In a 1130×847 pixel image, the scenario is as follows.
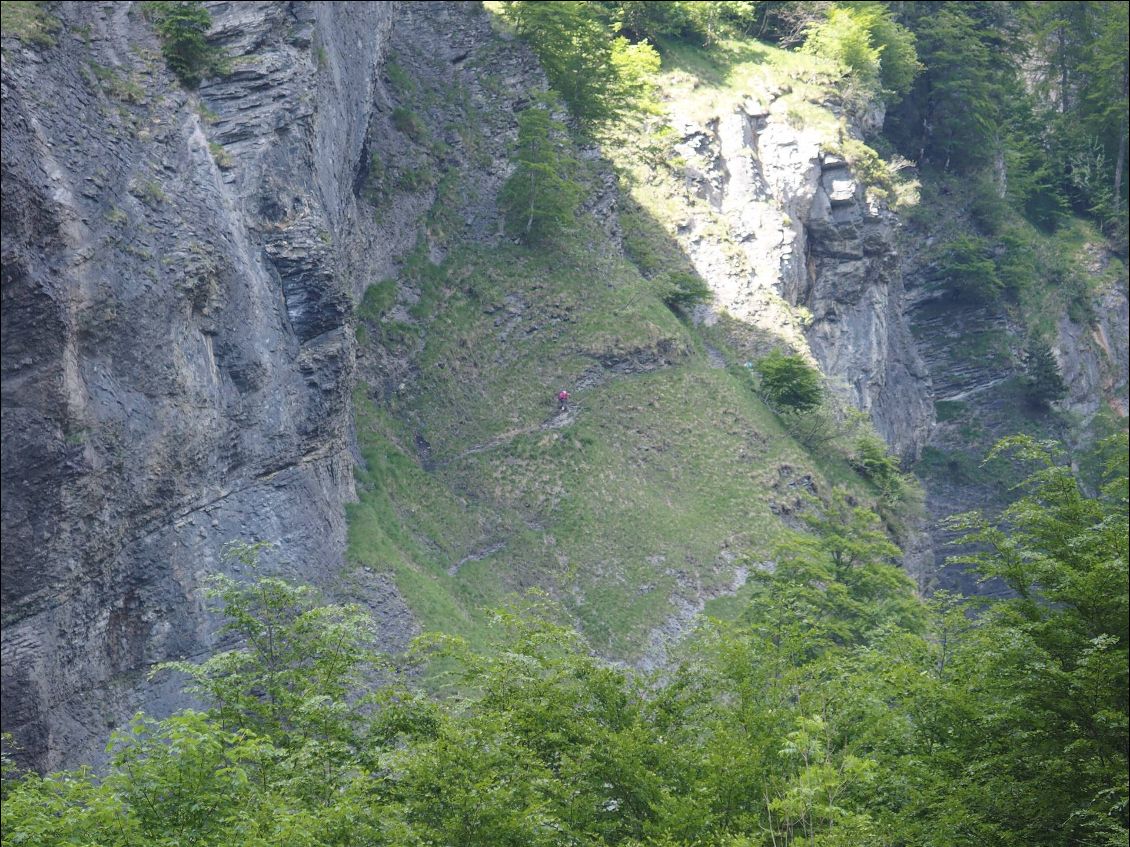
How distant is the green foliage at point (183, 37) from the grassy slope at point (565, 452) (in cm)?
1157

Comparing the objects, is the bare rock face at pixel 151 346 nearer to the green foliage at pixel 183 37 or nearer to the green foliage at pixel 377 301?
the green foliage at pixel 183 37

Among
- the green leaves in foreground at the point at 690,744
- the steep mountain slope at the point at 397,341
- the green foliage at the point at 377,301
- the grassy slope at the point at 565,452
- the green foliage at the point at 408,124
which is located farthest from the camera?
the green foliage at the point at 408,124

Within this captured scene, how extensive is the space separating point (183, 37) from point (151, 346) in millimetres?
9133

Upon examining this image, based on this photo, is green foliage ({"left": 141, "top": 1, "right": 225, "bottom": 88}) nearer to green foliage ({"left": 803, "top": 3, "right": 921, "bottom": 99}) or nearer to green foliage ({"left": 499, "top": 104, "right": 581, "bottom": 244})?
green foliage ({"left": 499, "top": 104, "right": 581, "bottom": 244})

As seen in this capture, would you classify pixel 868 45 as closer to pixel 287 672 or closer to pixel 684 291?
pixel 684 291

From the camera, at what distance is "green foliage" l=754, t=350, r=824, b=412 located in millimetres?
43750

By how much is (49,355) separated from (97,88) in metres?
7.28

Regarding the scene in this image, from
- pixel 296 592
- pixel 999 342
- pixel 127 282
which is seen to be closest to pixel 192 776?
pixel 296 592

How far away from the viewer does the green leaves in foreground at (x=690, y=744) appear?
1072 centimetres

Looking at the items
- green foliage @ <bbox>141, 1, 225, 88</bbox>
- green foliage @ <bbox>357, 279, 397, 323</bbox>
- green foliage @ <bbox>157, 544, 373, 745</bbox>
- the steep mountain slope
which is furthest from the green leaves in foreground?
green foliage @ <bbox>357, 279, 397, 323</bbox>

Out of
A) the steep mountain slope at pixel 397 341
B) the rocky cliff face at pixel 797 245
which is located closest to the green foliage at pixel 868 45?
the steep mountain slope at pixel 397 341

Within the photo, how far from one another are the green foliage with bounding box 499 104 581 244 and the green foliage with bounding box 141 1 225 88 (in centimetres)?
1502

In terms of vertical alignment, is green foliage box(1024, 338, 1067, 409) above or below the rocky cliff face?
below

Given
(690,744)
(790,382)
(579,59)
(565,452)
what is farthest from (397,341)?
(690,744)
